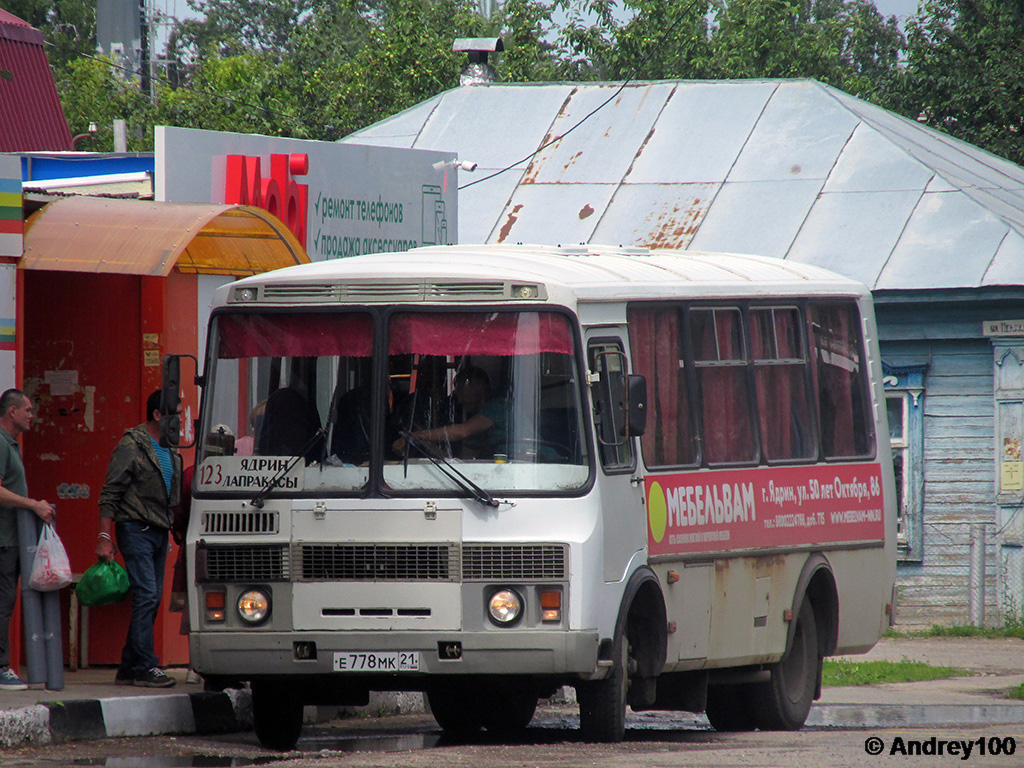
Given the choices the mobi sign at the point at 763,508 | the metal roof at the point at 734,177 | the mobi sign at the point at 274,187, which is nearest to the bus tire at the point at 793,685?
the mobi sign at the point at 763,508

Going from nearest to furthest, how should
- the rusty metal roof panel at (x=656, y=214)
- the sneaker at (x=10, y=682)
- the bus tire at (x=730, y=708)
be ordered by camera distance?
1. the sneaker at (x=10, y=682)
2. the bus tire at (x=730, y=708)
3. the rusty metal roof panel at (x=656, y=214)

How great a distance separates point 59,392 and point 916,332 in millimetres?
10925

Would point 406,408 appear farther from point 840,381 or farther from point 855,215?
point 855,215

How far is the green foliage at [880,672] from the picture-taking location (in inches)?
605

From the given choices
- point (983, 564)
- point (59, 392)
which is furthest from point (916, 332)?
point (59, 392)

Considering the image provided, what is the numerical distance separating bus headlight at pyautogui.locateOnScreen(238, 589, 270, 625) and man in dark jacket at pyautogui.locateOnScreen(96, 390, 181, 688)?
5.11ft

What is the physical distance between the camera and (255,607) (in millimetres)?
9172

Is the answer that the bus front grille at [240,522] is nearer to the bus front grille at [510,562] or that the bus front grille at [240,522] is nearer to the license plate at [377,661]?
the license plate at [377,661]

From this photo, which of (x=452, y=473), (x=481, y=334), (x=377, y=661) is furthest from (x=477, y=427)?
(x=377, y=661)

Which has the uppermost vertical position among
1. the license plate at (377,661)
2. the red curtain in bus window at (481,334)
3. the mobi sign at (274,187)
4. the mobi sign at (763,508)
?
the mobi sign at (274,187)

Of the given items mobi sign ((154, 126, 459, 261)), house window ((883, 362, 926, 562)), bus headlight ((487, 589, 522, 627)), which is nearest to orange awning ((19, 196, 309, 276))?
mobi sign ((154, 126, 459, 261))

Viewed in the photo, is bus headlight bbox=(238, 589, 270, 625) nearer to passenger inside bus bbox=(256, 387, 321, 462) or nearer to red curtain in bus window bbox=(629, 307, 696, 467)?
passenger inside bus bbox=(256, 387, 321, 462)

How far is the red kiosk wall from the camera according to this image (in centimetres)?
1187

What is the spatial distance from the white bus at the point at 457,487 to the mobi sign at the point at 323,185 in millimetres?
3668
